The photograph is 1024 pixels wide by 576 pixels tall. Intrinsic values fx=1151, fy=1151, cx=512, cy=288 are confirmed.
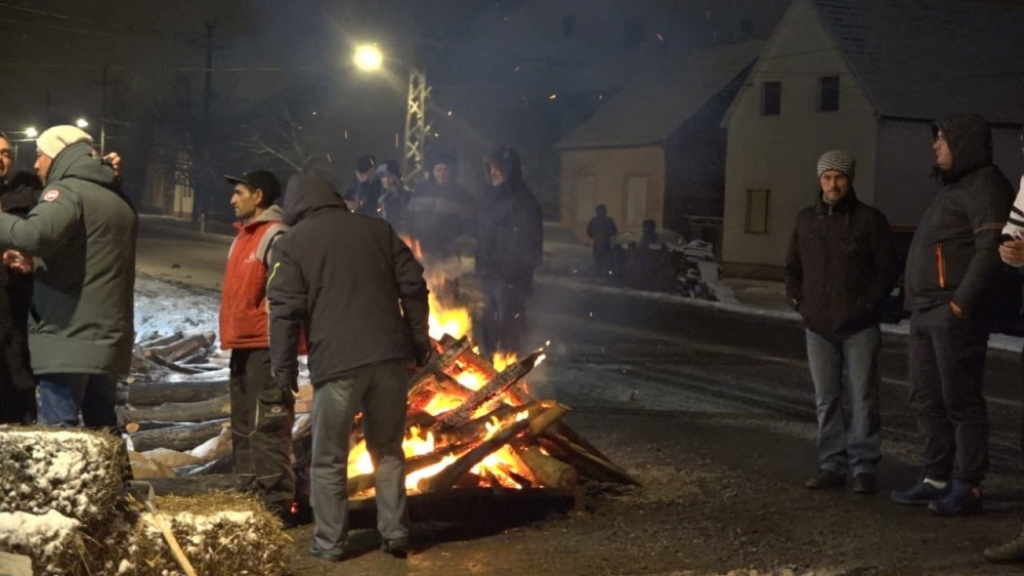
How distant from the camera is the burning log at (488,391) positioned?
7238 millimetres

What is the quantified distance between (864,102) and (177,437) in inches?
990

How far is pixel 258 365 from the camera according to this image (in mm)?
6543

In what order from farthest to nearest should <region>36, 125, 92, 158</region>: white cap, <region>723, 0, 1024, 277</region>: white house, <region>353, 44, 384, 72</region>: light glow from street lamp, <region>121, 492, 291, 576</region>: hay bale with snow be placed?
<region>723, 0, 1024, 277</region>: white house, <region>353, 44, 384, 72</region>: light glow from street lamp, <region>36, 125, 92, 158</region>: white cap, <region>121, 492, 291, 576</region>: hay bale with snow

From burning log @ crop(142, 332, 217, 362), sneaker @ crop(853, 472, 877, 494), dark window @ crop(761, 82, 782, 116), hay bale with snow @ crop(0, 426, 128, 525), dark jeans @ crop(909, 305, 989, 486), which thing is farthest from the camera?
dark window @ crop(761, 82, 782, 116)


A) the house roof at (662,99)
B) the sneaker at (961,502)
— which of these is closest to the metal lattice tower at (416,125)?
the house roof at (662,99)

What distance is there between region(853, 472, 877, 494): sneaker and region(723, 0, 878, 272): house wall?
2369cm

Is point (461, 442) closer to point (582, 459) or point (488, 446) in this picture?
point (488, 446)

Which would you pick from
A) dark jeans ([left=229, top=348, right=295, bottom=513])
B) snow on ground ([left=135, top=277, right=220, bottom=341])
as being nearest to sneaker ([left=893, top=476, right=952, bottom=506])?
dark jeans ([left=229, top=348, right=295, bottom=513])

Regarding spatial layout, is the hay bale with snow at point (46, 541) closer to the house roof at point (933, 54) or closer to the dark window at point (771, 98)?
the house roof at point (933, 54)

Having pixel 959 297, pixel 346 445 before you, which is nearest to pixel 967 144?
pixel 959 297

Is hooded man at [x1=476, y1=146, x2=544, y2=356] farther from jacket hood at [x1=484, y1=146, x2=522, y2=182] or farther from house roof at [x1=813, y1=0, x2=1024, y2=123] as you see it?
house roof at [x1=813, y1=0, x2=1024, y2=123]

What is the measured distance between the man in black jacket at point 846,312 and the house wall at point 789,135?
2340cm

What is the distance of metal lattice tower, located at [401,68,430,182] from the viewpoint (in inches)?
1091

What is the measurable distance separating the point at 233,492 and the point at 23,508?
1.13 meters
